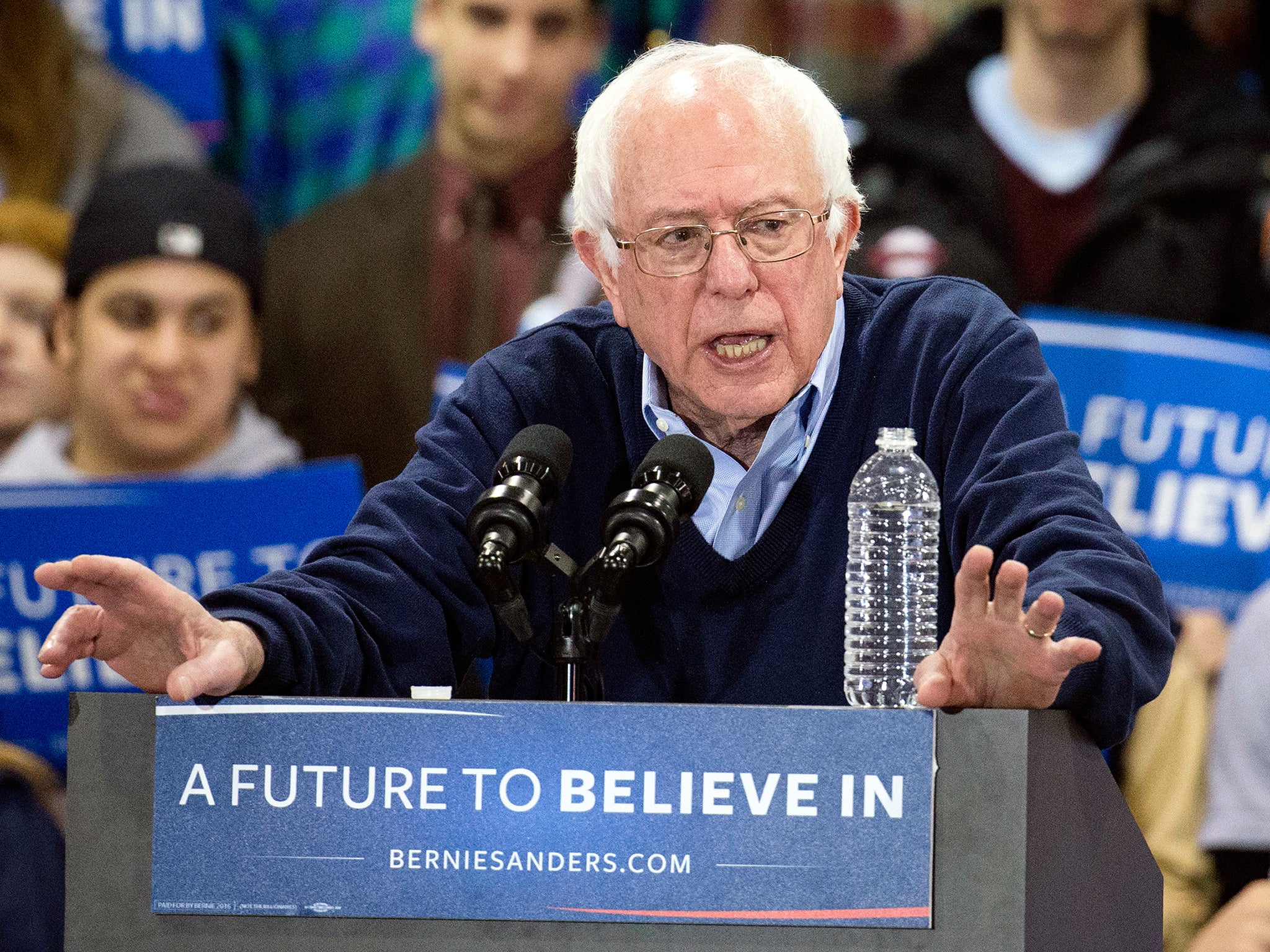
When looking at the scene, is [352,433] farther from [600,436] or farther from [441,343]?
[600,436]

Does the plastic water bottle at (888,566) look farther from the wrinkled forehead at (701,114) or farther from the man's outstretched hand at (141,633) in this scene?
the man's outstretched hand at (141,633)

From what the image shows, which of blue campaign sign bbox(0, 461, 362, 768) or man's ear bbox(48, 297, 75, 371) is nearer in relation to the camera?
blue campaign sign bbox(0, 461, 362, 768)

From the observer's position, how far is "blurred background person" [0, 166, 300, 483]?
432 centimetres

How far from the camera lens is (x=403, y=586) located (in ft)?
7.05

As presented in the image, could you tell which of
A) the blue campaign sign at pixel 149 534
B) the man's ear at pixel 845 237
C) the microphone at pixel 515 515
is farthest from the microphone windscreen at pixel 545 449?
the blue campaign sign at pixel 149 534

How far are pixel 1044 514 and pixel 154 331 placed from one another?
9.80 feet

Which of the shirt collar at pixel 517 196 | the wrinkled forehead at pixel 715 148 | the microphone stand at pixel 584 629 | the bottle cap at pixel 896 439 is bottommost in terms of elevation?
the microphone stand at pixel 584 629

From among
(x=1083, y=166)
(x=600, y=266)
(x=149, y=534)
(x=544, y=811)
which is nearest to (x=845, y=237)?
(x=600, y=266)

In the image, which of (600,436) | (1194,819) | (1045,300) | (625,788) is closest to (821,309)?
(600,436)

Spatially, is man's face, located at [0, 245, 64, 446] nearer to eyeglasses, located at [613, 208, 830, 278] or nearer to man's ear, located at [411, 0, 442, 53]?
man's ear, located at [411, 0, 442, 53]

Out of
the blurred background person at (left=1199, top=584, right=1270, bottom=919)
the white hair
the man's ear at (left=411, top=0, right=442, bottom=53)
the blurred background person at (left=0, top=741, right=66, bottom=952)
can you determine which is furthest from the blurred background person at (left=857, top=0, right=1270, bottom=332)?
the blurred background person at (left=0, top=741, right=66, bottom=952)

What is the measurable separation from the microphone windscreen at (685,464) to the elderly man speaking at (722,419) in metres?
0.31

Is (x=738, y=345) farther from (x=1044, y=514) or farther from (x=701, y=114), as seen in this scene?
(x=1044, y=514)

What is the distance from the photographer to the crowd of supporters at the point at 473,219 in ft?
14.3
